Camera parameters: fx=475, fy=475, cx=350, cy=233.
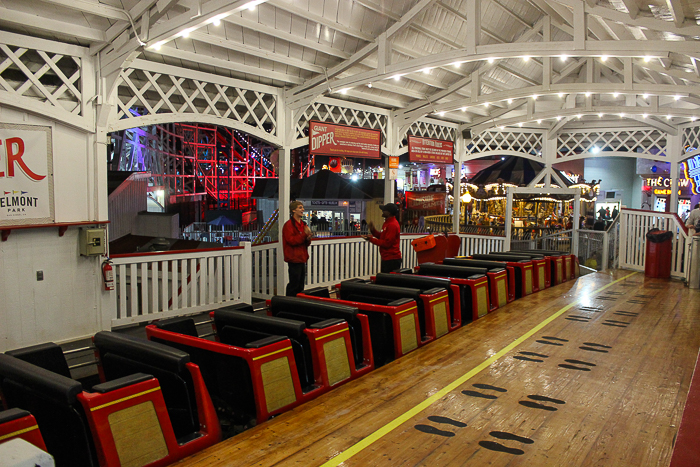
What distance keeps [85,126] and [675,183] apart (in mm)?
13902

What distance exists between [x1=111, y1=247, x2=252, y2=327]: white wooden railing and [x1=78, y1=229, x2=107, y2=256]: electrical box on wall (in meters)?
0.33

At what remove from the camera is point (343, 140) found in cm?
916

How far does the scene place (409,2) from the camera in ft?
23.0

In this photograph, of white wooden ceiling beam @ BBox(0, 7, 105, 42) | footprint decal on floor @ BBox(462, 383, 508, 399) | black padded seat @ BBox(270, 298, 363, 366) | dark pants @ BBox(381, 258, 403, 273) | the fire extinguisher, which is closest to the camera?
footprint decal on floor @ BBox(462, 383, 508, 399)

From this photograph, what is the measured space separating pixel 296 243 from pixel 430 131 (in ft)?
21.9

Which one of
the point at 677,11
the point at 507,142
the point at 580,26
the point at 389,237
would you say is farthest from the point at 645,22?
the point at 507,142

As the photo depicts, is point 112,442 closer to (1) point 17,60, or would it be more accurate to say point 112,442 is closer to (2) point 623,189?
(1) point 17,60

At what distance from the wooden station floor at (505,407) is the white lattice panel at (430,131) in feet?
21.5

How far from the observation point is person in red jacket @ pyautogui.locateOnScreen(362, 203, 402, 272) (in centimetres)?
655

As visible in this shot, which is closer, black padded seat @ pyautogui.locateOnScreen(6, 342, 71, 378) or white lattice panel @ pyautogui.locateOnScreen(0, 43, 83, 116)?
black padded seat @ pyautogui.locateOnScreen(6, 342, 71, 378)

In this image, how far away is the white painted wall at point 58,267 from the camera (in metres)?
4.97

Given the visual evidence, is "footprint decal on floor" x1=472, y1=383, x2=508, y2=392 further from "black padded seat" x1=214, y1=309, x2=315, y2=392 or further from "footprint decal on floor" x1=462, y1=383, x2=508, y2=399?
"black padded seat" x1=214, y1=309, x2=315, y2=392

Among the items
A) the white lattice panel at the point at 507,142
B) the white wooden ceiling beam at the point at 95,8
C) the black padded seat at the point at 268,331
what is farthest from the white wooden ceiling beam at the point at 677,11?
the white lattice panel at the point at 507,142

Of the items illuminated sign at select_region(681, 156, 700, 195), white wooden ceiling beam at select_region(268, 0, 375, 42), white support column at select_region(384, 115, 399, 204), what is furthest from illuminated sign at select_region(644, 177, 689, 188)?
white wooden ceiling beam at select_region(268, 0, 375, 42)
